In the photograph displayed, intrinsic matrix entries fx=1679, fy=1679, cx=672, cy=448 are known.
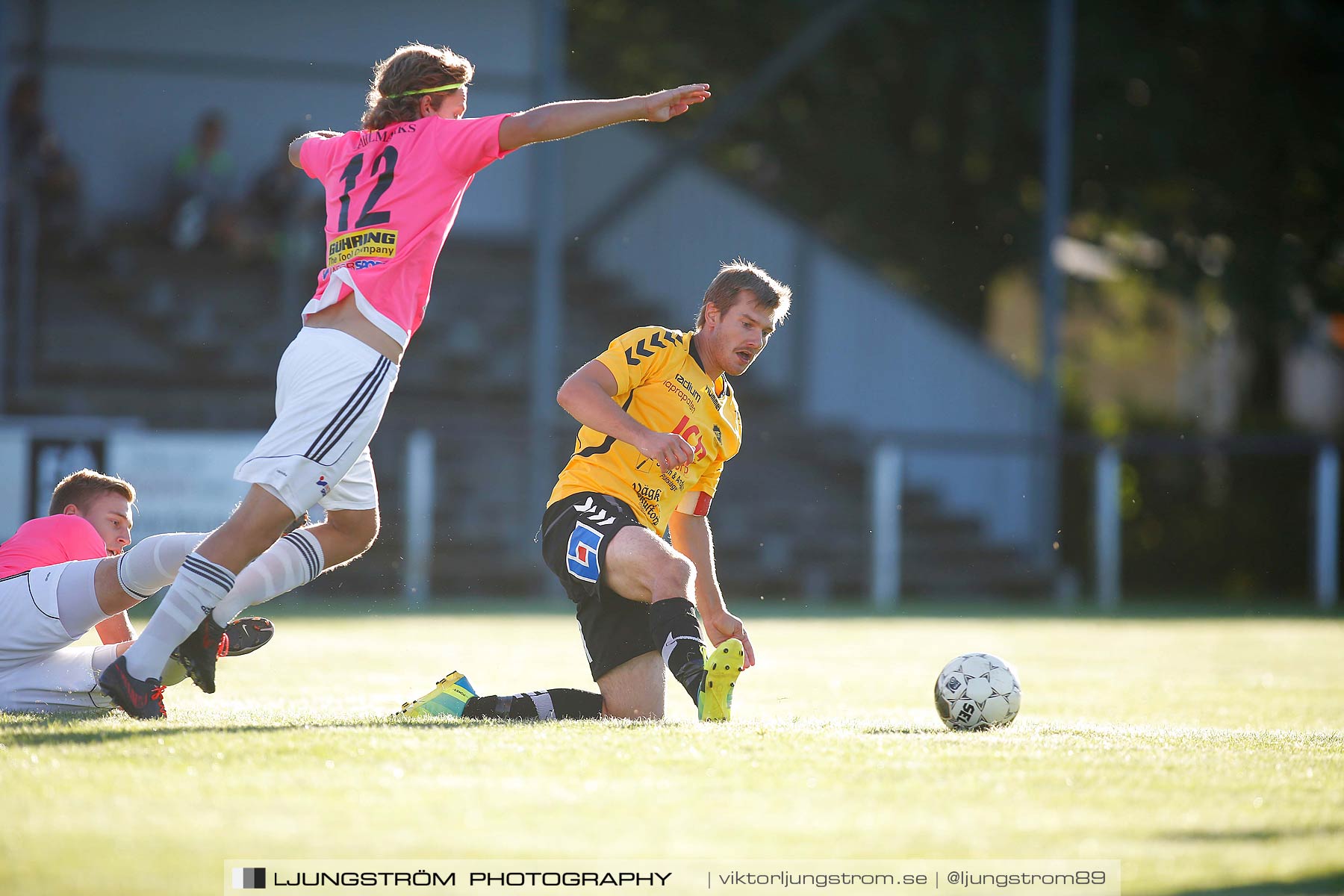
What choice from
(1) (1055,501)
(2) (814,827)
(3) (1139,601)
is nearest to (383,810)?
(2) (814,827)

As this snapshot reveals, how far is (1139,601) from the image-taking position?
706 inches

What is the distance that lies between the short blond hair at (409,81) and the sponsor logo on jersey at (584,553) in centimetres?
148

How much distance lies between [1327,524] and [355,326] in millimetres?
14191

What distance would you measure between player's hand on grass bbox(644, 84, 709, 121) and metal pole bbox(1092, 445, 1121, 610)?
12.2 metres

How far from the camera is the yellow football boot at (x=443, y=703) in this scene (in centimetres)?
558

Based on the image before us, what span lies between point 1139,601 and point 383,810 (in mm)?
15364

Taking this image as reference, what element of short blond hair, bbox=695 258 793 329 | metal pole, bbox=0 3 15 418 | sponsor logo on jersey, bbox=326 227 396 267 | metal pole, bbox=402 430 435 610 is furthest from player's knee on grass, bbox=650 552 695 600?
metal pole, bbox=0 3 15 418

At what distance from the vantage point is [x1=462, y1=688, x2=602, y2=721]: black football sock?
5.64 metres

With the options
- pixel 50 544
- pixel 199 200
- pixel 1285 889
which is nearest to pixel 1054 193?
pixel 199 200

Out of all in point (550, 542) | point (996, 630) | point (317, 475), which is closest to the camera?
point (317, 475)

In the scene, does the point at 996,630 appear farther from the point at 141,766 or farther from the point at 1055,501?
the point at 141,766

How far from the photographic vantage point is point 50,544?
5535mm

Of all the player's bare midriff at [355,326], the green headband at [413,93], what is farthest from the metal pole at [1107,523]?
the player's bare midriff at [355,326]

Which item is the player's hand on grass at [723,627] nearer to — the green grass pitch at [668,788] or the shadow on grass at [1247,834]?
the green grass pitch at [668,788]
